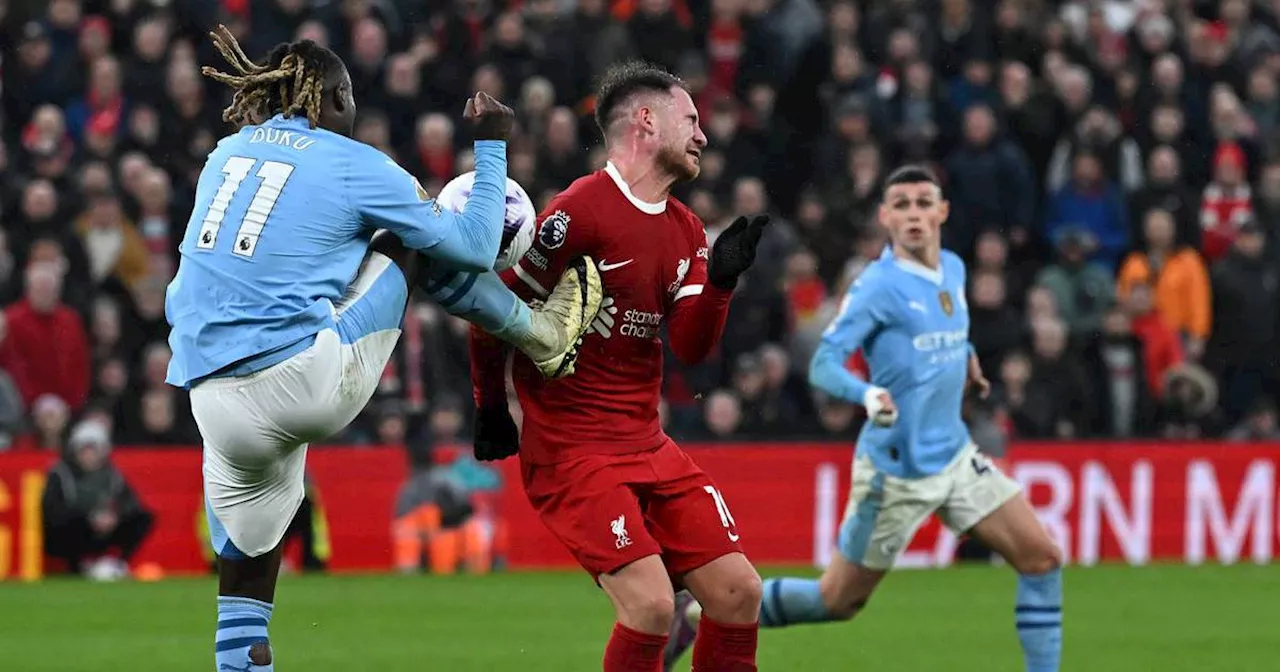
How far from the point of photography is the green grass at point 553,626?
36.3ft

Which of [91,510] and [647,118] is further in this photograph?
[91,510]

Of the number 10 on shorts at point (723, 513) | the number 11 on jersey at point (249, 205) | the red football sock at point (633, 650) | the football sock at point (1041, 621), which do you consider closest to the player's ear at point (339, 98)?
the number 11 on jersey at point (249, 205)

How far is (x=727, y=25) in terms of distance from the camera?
18.5m

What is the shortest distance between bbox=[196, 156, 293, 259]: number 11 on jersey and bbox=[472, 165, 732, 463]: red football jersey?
3.43 ft

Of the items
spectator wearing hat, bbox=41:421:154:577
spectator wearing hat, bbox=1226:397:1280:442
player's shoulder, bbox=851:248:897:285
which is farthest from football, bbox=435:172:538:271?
spectator wearing hat, bbox=1226:397:1280:442

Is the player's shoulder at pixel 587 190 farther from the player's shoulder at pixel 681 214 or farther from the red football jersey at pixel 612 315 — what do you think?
the player's shoulder at pixel 681 214

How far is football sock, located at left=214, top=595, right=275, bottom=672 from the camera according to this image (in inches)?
290

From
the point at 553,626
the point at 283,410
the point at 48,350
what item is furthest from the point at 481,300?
the point at 48,350

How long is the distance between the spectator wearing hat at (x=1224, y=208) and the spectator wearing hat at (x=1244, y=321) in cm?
14

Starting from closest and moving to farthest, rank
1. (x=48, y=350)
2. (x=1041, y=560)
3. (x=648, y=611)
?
(x=648, y=611) < (x=1041, y=560) < (x=48, y=350)

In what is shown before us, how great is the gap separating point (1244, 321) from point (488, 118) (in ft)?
39.3

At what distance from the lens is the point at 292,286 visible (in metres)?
6.97

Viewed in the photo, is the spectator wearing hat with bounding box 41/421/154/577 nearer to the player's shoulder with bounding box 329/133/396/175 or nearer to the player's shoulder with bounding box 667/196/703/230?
the player's shoulder with bounding box 667/196/703/230

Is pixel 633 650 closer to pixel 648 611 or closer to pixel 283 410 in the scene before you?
pixel 648 611
